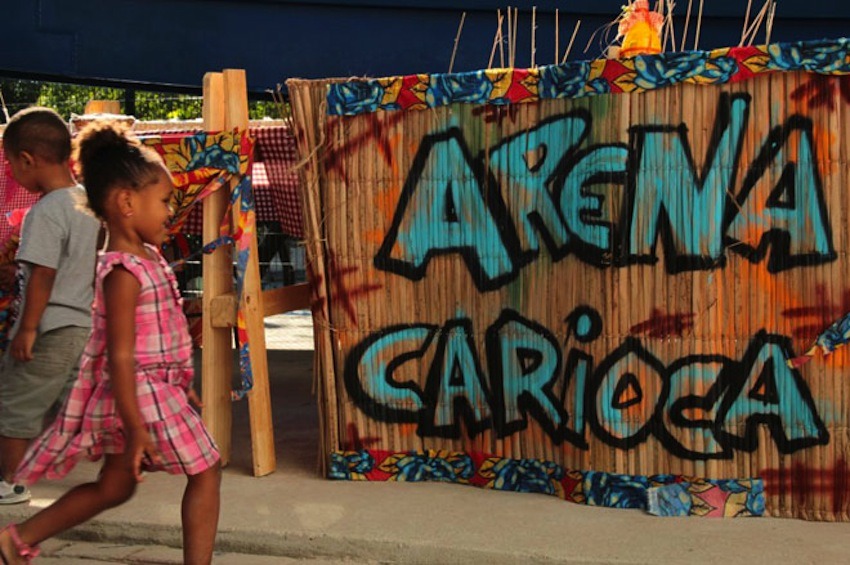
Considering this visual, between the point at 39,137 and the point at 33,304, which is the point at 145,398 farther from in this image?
the point at 39,137

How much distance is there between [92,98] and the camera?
19875mm

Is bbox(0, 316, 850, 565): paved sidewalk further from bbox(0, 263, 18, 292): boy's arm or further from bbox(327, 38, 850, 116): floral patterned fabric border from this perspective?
bbox(327, 38, 850, 116): floral patterned fabric border

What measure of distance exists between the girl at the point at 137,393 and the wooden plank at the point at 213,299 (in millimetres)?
1693

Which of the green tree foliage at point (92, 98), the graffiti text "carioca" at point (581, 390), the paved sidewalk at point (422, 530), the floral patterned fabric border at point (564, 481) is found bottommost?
the paved sidewalk at point (422, 530)

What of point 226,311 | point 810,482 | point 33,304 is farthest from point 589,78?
point 33,304

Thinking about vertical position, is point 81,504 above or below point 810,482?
above

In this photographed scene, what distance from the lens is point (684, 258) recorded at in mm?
4922

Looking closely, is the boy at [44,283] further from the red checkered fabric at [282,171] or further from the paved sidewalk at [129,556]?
the red checkered fabric at [282,171]

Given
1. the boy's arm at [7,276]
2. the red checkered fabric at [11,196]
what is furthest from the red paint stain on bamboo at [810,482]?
the red checkered fabric at [11,196]

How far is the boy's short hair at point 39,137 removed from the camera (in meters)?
5.06

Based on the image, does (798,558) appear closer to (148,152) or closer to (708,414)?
(708,414)

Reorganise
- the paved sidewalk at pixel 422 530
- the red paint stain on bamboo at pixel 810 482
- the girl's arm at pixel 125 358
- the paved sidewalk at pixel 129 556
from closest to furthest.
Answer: the girl's arm at pixel 125 358 → the paved sidewalk at pixel 422 530 → the paved sidewalk at pixel 129 556 → the red paint stain on bamboo at pixel 810 482

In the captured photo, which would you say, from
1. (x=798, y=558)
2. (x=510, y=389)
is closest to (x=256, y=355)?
(x=510, y=389)

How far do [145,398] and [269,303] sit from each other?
2083 mm
